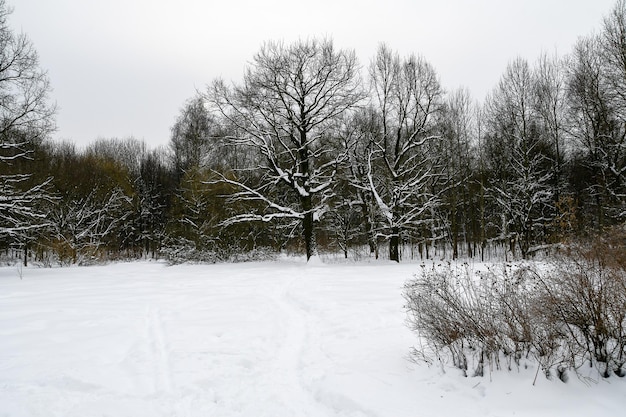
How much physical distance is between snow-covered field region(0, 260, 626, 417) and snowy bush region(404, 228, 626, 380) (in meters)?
0.24

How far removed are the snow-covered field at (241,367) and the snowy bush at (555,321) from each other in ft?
0.80

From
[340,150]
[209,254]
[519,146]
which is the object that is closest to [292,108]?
[340,150]

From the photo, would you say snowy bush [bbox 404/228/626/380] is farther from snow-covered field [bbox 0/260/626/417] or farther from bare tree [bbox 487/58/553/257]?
bare tree [bbox 487/58/553/257]

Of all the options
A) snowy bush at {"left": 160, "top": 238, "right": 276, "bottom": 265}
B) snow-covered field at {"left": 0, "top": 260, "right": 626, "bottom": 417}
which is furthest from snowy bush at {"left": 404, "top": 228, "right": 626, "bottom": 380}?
snowy bush at {"left": 160, "top": 238, "right": 276, "bottom": 265}

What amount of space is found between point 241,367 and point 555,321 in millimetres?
4115

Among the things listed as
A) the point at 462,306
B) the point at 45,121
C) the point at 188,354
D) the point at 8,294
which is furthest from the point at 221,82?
the point at 462,306

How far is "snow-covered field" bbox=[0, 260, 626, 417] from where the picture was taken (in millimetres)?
4172

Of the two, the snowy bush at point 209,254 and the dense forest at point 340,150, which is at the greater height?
the dense forest at point 340,150

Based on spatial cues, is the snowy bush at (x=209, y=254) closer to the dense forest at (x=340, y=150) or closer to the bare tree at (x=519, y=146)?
the dense forest at (x=340, y=150)

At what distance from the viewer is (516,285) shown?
5.13 m

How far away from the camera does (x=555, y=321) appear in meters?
4.52

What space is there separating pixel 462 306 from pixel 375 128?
21.5m

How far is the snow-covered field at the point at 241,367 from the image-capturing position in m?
4.17

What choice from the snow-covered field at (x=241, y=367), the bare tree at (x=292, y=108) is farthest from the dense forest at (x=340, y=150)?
the snow-covered field at (x=241, y=367)
